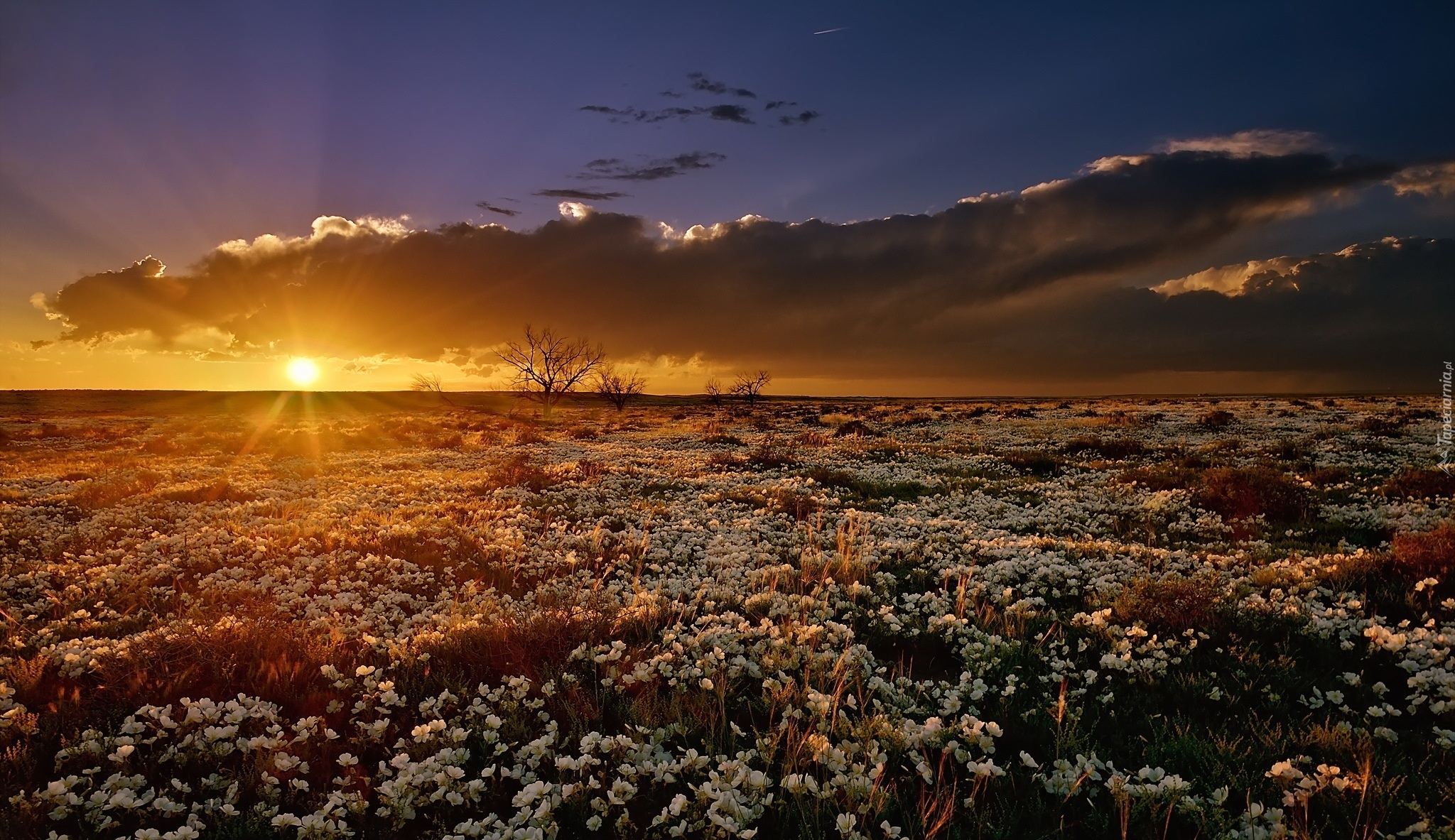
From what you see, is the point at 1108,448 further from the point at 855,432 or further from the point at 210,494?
the point at 210,494

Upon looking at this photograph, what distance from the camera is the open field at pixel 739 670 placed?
4805 mm

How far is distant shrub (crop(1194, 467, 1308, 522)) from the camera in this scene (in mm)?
14715

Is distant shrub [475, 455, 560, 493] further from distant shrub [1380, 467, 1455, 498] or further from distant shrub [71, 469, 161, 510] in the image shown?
distant shrub [1380, 467, 1455, 498]

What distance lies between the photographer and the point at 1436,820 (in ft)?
14.8

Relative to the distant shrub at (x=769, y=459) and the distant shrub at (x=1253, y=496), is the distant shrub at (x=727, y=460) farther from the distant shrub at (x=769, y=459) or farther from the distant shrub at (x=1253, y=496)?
the distant shrub at (x=1253, y=496)

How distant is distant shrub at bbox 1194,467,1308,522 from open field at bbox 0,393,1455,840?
0.12 meters

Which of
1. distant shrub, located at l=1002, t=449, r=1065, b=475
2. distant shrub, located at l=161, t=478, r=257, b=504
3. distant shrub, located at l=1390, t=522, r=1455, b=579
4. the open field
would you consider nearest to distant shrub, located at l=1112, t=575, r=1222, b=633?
the open field

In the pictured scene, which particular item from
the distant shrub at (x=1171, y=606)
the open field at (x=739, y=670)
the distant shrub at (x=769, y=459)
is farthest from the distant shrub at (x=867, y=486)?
the distant shrub at (x=1171, y=606)

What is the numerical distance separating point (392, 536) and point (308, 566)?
197 cm

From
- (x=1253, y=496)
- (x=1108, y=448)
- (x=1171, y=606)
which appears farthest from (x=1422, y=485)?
(x=1171, y=606)

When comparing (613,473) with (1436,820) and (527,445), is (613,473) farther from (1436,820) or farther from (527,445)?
(1436,820)

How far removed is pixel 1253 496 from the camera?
610 inches

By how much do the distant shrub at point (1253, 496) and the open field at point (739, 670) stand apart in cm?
12

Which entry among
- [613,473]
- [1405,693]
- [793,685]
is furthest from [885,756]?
[613,473]
